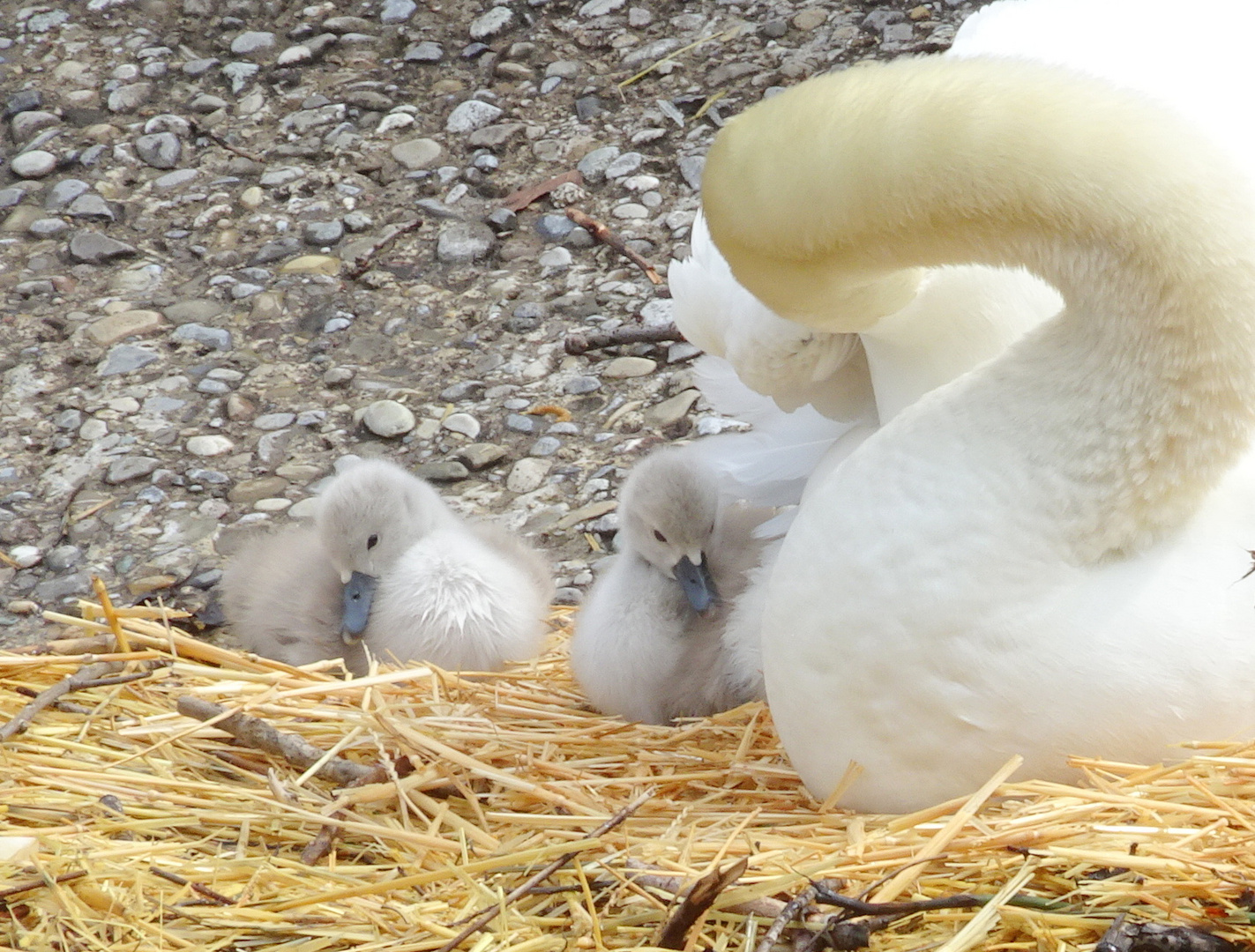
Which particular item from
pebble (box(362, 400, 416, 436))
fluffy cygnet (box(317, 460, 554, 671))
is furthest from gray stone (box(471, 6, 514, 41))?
fluffy cygnet (box(317, 460, 554, 671))

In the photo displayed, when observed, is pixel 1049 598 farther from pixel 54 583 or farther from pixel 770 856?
pixel 54 583

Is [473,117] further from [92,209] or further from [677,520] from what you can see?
[677,520]

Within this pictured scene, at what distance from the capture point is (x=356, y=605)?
3.31 m

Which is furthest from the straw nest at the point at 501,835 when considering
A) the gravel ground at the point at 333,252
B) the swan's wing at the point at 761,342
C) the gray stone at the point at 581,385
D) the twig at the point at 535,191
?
the twig at the point at 535,191

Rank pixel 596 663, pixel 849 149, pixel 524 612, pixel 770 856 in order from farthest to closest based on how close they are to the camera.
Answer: pixel 524 612
pixel 596 663
pixel 770 856
pixel 849 149

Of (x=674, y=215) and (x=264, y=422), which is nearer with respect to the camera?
(x=264, y=422)

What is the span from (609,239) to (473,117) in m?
0.95

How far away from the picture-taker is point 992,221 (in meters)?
1.76

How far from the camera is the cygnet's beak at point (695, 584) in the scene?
9.84 ft

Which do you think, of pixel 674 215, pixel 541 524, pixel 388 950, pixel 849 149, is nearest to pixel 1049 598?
pixel 849 149

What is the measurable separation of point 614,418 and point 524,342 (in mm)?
514

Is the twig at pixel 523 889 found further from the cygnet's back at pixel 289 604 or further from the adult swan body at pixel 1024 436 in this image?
the cygnet's back at pixel 289 604

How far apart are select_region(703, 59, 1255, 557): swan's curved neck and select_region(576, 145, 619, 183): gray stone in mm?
3215

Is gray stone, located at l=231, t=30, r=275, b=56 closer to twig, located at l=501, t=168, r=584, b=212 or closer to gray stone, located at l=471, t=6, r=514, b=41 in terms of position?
gray stone, located at l=471, t=6, r=514, b=41
